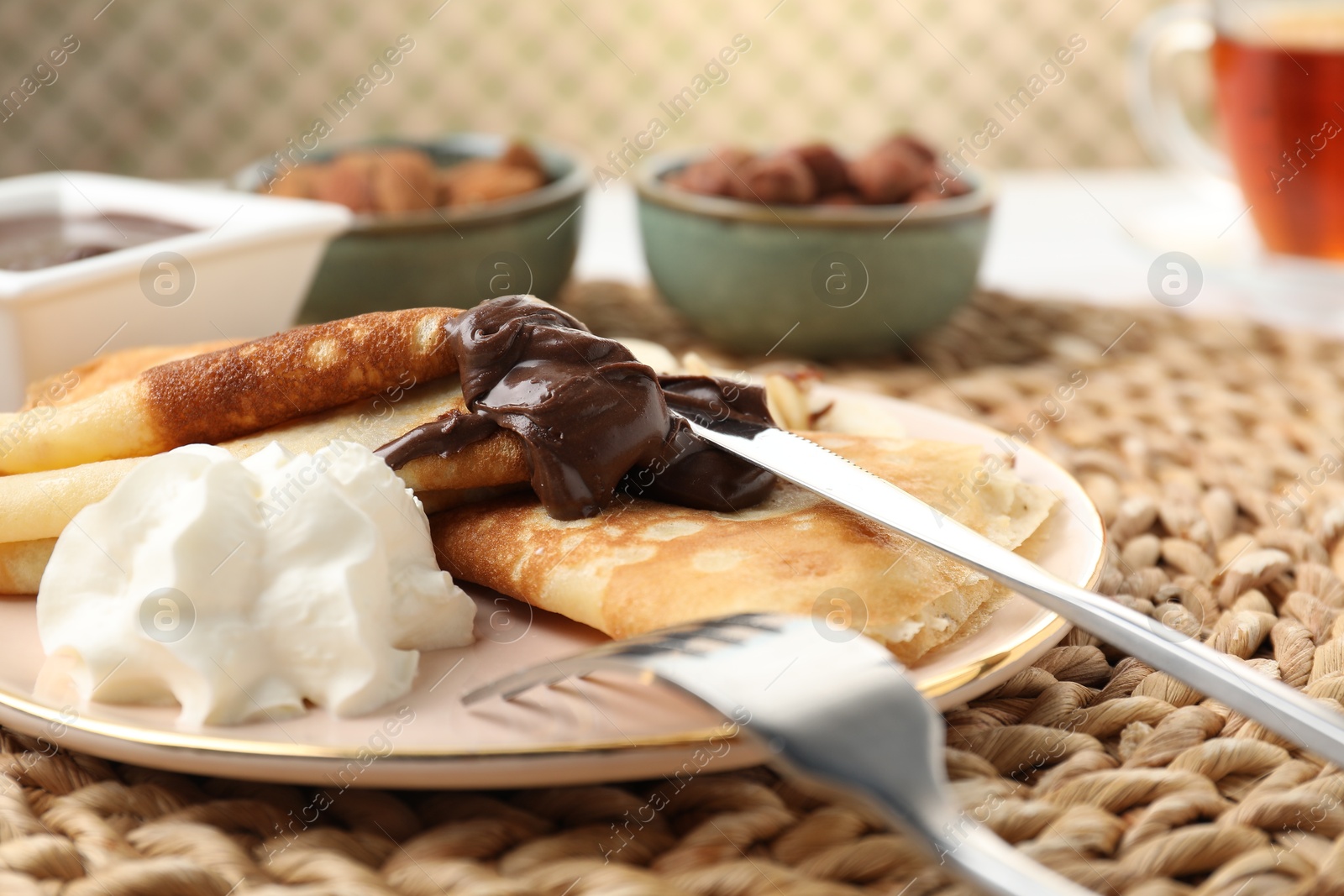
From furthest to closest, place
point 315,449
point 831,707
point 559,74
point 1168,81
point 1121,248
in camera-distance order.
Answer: point 559,74 → point 1121,248 → point 1168,81 → point 315,449 → point 831,707

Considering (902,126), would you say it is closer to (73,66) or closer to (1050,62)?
(1050,62)

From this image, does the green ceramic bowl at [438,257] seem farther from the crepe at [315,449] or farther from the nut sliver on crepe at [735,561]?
the nut sliver on crepe at [735,561]

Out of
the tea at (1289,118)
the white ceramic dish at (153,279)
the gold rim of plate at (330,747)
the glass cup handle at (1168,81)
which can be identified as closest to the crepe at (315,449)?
the gold rim of plate at (330,747)

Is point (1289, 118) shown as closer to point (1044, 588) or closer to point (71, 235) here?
point (1044, 588)

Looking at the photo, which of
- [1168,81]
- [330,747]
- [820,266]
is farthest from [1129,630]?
[1168,81]

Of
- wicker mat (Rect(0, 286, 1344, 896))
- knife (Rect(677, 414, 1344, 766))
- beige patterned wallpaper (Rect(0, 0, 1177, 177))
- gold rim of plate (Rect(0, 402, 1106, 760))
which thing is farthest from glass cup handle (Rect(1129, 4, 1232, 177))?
gold rim of plate (Rect(0, 402, 1106, 760))
